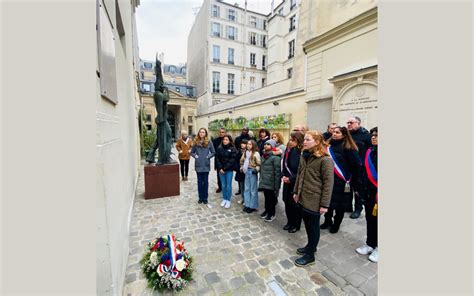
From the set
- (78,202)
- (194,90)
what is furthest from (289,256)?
(194,90)

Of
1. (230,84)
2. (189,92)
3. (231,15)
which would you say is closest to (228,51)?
(230,84)

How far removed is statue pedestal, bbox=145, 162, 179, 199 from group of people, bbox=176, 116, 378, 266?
0.87 m

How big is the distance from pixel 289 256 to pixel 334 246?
787 millimetres

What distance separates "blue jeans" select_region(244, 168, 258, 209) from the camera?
4.05 meters

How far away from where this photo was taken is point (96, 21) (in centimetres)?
A: 141

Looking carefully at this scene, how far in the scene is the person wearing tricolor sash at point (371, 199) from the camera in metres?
2.58

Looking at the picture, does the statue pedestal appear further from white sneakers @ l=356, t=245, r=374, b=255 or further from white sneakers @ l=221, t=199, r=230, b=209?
white sneakers @ l=356, t=245, r=374, b=255

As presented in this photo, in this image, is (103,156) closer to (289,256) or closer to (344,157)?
(289,256)

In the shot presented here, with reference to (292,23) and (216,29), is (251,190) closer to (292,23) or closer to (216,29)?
(292,23)

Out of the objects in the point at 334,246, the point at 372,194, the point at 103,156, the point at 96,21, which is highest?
the point at 96,21

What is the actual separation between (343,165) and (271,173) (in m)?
1.17

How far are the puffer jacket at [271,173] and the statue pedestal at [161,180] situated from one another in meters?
2.46

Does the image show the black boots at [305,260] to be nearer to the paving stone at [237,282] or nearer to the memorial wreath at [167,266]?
the paving stone at [237,282]

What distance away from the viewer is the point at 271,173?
3604 millimetres
